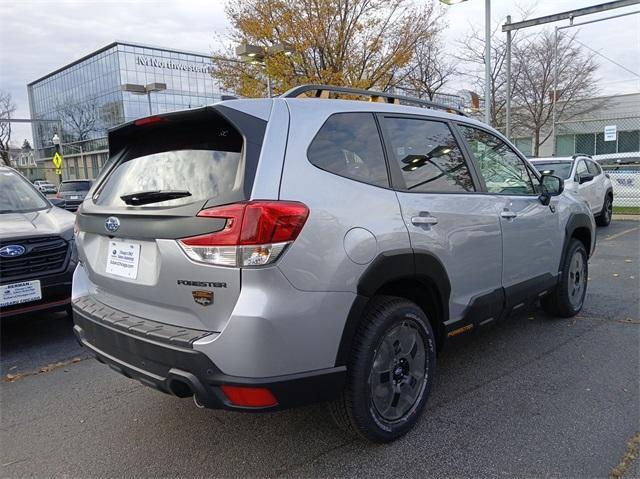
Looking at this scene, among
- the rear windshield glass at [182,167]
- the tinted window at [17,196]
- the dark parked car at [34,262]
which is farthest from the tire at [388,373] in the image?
the tinted window at [17,196]

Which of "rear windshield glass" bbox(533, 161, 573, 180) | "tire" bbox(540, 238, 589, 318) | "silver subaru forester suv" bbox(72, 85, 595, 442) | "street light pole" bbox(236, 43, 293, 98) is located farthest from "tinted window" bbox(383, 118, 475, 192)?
"street light pole" bbox(236, 43, 293, 98)

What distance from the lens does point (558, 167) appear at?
10.3 m

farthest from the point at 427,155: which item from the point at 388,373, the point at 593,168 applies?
the point at 593,168

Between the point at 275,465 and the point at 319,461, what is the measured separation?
0.23 metres

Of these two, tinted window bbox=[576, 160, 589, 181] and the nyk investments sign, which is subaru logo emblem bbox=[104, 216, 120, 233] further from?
the nyk investments sign

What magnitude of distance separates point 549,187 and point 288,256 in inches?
118

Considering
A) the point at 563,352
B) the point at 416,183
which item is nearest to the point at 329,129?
the point at 416,183

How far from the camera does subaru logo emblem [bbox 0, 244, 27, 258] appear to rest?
436 cm

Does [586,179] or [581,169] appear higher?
[581,169]

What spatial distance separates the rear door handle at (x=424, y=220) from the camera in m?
2.81

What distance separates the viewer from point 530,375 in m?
3.59

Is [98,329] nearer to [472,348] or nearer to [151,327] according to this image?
[151,327]

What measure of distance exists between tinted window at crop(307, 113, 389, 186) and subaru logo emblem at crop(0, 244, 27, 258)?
335 cm

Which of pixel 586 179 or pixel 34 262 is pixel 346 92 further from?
pixel 586 179
